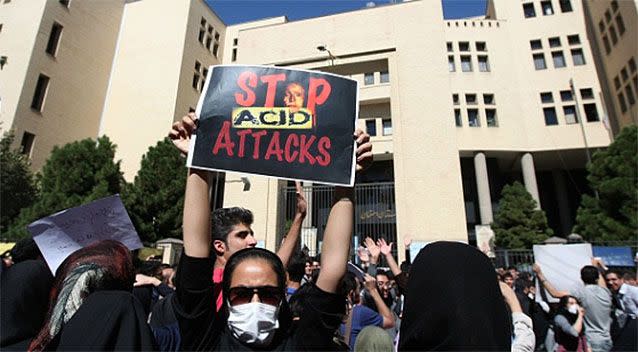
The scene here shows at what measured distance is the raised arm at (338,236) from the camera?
6.17 ft

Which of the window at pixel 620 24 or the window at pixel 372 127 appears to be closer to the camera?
the window at pixel 372 127

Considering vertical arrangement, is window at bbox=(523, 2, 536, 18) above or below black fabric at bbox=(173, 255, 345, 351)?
above

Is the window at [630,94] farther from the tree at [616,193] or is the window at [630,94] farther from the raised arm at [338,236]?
the raised arm at [338,236]

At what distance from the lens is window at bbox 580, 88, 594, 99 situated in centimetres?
2900

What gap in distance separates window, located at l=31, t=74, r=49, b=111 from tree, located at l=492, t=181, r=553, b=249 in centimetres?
2886

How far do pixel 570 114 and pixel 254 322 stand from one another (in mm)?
33320

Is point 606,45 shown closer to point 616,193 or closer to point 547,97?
point 547,97

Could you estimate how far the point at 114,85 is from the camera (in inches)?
1121

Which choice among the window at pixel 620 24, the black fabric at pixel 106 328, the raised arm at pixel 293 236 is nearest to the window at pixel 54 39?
the raised arm at pixel 293 236

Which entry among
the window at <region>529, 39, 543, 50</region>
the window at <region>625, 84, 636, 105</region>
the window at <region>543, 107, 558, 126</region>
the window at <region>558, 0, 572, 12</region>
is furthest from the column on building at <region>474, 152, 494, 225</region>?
the window at <region>558, 0, 572, 12</region>

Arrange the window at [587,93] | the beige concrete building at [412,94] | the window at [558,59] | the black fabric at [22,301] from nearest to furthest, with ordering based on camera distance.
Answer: the black fabric at [22,301] < the beige concrete building at [412,94] < the window at [587,93] < the window at [558,59]

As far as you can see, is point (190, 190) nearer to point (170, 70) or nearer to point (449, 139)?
point (449, 139)

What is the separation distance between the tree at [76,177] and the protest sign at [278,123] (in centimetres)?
1963

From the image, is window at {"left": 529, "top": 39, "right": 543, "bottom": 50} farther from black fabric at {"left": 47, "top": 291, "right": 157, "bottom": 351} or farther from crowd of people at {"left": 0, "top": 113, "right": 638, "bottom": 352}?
black fabric at {"left": 47, "top": 291, "right": 157, "bottom": 351}
